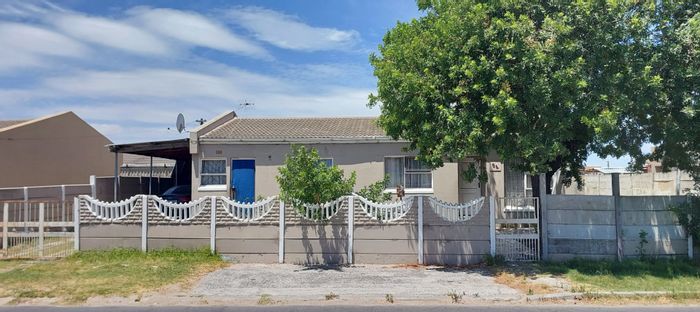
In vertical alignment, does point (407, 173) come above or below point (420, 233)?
above

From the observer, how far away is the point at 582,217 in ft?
38.0

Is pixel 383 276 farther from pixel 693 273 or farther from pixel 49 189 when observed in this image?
pixel 49 189

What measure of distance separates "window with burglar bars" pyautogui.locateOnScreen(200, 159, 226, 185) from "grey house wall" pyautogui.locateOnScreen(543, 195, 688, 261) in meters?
10.4

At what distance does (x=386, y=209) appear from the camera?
39.2ft

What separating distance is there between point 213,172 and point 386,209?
791cm

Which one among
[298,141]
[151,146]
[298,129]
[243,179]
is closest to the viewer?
[298,141]

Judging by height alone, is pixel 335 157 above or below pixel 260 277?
above

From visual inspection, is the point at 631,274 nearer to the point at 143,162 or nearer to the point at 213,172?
the point at 213,172

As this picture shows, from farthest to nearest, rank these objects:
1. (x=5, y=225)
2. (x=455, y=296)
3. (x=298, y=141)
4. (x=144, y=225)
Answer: (x=298, y=141) < (x=5, y=225) < (x=144, y=225) < (x=455, y=296)

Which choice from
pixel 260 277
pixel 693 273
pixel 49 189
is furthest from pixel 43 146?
pixel 693 273

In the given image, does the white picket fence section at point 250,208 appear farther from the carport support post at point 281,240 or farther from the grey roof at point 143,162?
the grey roof at point 143,162

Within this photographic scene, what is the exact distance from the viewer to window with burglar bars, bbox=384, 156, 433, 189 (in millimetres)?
17391

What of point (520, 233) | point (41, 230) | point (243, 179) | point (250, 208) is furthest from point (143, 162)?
point (520, 233)

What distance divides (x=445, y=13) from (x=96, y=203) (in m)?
8.77
